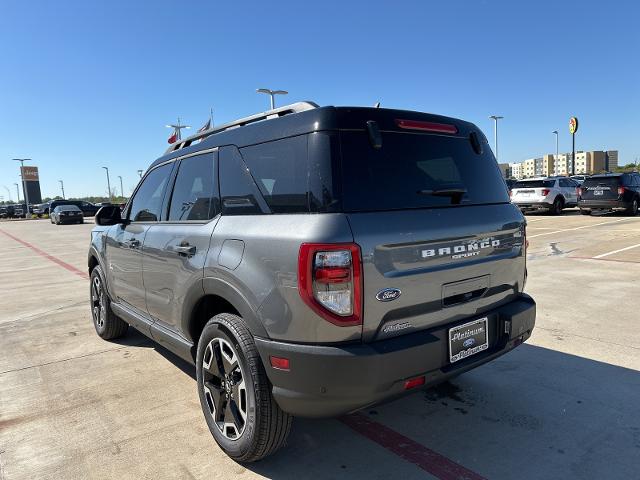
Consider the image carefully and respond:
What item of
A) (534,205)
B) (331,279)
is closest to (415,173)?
(331,279)

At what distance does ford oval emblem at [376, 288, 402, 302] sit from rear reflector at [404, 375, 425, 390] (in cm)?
42

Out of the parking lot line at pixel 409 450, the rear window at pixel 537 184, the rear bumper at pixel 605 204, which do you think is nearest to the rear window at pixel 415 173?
the parking lot line at pixel 409 450

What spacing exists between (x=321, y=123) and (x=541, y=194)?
19.9 m

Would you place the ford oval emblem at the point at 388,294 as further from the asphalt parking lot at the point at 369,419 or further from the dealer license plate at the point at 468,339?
the asphalt parking lot at the point at 369,419

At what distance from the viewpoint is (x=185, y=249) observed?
307 cm

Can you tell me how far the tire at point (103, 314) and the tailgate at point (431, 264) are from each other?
144 inches

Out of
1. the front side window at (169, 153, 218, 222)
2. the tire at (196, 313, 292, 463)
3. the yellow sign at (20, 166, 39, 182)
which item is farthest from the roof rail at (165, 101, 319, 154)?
the yellow sign at (20, 166, 39, 182)

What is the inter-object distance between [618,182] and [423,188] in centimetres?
1859

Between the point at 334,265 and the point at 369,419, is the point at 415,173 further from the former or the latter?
the point at 369,419

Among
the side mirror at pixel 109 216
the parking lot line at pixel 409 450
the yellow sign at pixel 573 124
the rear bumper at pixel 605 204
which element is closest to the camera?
the parking lot line at pixel 409 450

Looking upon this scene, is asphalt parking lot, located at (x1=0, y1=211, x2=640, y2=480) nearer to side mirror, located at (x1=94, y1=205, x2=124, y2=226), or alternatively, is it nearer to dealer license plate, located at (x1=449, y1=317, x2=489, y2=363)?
dealer license plate, located at (x1=449, y1=317, x2=489, y2=363)

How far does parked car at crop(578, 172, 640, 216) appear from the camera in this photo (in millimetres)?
17547

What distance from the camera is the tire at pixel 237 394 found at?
8.02ft

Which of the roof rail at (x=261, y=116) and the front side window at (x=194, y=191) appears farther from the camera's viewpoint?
the front side window at (x=194, y=191)
